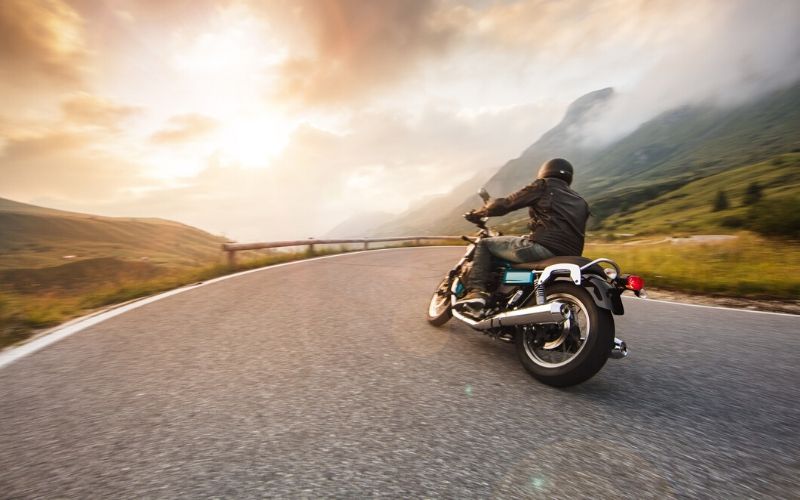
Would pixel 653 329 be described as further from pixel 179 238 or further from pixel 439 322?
pixel 179 238

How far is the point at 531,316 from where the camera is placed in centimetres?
317

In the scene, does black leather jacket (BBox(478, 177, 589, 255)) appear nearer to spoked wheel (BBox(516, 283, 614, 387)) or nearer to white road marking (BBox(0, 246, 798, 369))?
spoked wheel (BBox(516, 283, 614, 387))

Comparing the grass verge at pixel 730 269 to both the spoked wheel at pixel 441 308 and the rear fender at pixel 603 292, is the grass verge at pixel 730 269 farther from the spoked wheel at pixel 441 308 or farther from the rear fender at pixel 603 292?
the rear fender at pixel 603 292

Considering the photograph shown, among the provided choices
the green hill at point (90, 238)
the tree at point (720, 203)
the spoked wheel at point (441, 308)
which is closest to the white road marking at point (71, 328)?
the spoked wheel at point (441, 308)

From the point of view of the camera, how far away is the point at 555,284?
324cm

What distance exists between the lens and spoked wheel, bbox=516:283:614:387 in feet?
9.00

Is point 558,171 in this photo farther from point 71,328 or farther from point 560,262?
point 71,328

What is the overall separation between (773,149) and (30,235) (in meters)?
283

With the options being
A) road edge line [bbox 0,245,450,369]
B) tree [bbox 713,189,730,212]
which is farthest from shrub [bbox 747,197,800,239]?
tree [bbox 713,189,730,212]

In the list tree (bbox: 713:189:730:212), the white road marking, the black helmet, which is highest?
tree (bbox: 713:189:730:212)

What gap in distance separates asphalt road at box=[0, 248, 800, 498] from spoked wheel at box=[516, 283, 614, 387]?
0.16 metres

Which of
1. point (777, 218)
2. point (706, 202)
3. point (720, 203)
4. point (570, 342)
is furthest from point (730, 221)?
point (570, 342)

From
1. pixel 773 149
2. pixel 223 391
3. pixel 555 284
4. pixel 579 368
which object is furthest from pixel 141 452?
pixel 773 149

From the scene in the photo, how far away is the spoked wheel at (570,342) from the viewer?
274 centimetres
